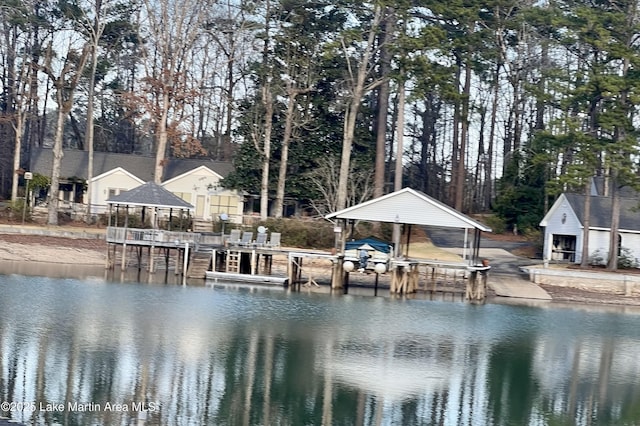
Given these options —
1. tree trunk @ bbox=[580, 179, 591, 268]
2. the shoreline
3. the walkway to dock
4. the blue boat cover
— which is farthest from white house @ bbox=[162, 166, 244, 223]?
tree trunk @ bbox=[580, 179, 591, 268]

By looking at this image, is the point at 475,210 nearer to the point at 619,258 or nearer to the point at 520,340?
the point at 619,258

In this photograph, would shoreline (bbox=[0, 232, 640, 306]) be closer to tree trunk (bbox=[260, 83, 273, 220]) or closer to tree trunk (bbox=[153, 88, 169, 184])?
tree trunk (bbox=[153, 88, 169, 184])

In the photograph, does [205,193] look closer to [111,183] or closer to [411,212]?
[111,183]

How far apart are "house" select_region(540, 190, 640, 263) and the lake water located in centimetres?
1161

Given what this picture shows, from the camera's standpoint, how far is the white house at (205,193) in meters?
55.2

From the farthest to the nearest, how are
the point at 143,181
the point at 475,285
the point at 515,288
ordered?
1. the point at 143,181
2. the point at 515,288
3. the point at 475,285

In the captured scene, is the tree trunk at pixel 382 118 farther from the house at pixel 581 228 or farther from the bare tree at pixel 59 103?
the bare tree at pixel 59 103

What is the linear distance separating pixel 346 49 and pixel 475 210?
77.4ft

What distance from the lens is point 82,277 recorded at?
3719cm

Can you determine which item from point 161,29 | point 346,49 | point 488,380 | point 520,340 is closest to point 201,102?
point 161,29

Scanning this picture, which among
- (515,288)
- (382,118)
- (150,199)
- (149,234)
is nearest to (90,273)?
(149,234)

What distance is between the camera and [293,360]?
Result: 2395 cm

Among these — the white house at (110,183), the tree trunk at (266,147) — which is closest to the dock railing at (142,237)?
Result: the tree trunk at (266,147)

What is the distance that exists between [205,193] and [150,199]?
49.9ft
